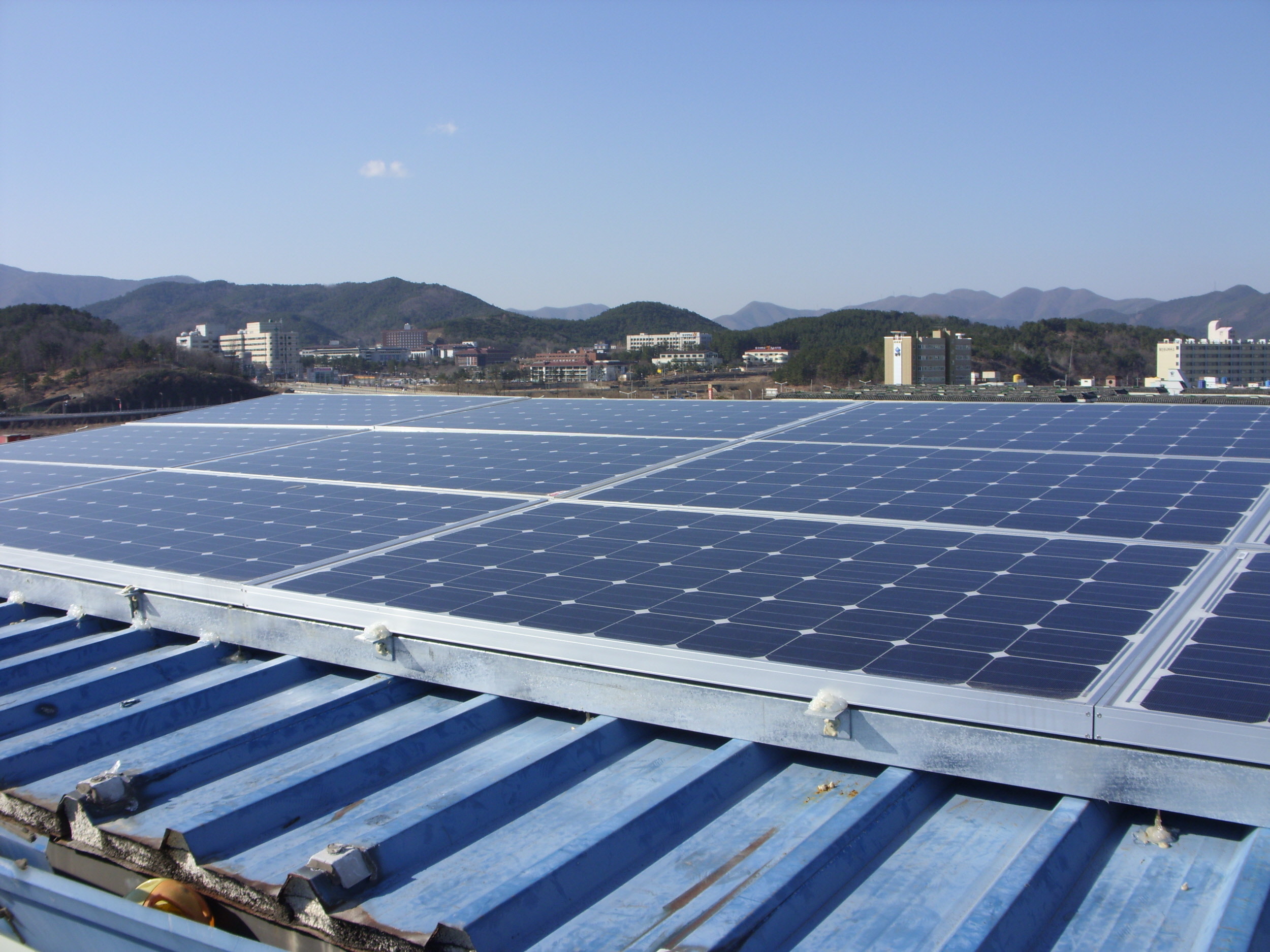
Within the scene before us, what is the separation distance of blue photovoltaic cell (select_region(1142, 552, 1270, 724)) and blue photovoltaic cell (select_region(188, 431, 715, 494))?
10.4 metres

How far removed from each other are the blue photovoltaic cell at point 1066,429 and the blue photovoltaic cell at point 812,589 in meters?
8.35

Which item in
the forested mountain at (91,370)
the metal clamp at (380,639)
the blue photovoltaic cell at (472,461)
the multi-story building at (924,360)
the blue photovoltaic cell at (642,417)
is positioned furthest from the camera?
the forested mountain at (91,370)

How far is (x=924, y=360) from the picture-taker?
407ft

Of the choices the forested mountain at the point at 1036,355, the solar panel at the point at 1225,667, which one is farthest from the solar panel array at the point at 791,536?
the forested mountain at the point at 1036,355

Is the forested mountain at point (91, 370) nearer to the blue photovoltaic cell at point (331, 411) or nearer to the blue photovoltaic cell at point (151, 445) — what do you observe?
the blue photovoltaic cell at point (331, 411)

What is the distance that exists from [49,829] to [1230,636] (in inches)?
404

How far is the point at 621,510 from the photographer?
14.8 m

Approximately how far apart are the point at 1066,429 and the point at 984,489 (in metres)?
8.34

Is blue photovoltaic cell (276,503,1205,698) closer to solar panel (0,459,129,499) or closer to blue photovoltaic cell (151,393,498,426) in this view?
solar panel (0,459,129,499)

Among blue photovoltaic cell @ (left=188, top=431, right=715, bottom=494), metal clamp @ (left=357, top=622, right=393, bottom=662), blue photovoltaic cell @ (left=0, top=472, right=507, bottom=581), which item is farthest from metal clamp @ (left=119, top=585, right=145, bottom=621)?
blue photovoltaic cell @ (left=188, top=431, right=715, bottom=494)

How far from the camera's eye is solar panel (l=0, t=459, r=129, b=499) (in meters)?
21.2

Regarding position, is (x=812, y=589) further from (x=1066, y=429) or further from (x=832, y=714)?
(x=1066, y=429)

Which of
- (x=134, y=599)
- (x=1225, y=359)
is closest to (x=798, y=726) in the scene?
(x=134, y=599)

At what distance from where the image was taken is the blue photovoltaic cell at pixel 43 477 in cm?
2120
